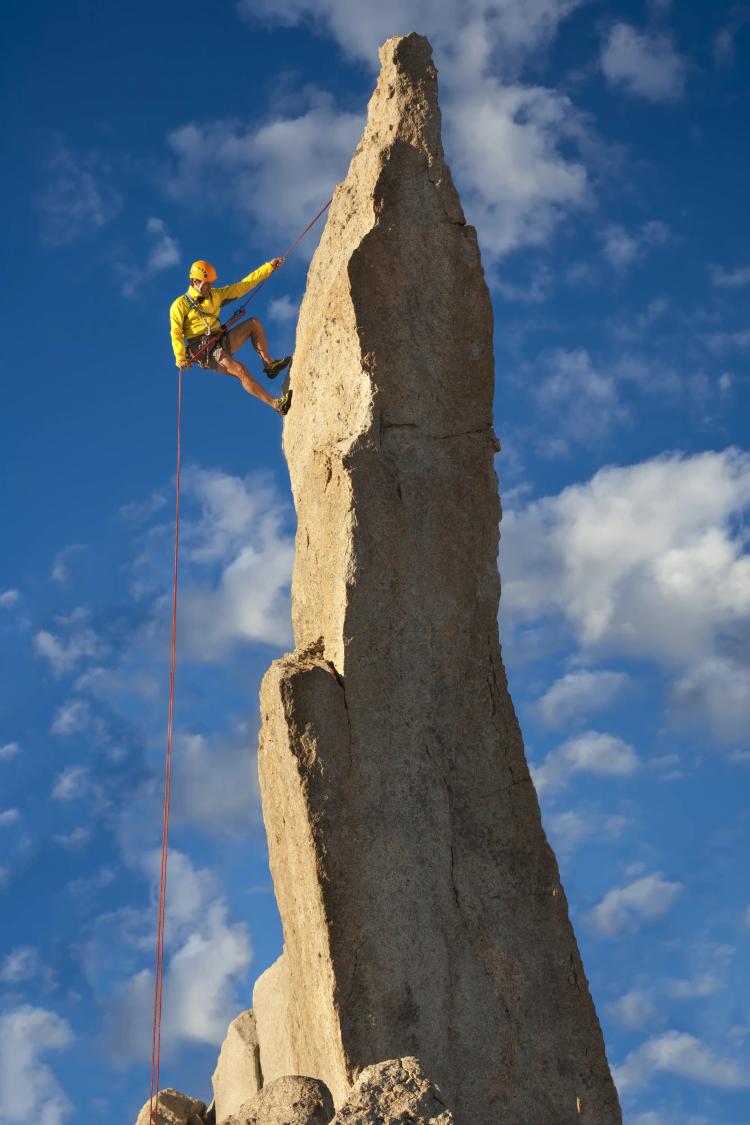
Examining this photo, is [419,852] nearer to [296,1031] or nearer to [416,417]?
[296,1031]

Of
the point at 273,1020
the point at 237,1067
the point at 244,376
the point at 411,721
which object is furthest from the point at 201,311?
the point at 237,1067

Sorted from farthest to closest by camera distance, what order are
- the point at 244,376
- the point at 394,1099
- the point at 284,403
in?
the point at 244,376
the point at 284,403
the point at 394,1099

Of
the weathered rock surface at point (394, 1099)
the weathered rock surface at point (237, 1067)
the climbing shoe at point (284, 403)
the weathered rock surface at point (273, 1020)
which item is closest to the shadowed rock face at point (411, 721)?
the climbing shoe at point (284, 403)

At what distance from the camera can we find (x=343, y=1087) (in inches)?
347

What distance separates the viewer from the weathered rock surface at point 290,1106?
6.22m

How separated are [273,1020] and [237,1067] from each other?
956 mm

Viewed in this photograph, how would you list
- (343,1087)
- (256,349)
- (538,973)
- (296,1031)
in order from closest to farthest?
(343,1087) → (538,973) → (296,1031) → (256,349)

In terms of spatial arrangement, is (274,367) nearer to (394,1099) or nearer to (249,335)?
(249,335)

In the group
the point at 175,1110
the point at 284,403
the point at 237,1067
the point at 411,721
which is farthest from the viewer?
the point at 237,1067

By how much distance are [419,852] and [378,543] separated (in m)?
2.14

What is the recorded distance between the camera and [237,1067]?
41.8ft

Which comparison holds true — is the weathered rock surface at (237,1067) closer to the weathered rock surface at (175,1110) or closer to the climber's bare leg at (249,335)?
the weathered rock surface at (175,1110)

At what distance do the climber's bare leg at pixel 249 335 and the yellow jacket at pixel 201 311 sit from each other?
0.57 feet

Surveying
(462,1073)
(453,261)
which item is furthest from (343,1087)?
(453,261)
